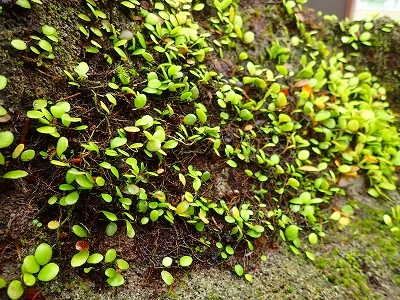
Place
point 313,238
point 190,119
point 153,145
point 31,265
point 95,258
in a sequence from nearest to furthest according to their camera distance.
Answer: point 31,265, point 95,258, point 153,145, point 190,119, point 313,238

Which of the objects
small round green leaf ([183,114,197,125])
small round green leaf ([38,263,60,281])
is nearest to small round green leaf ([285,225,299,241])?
small round green leaf ([183,114,197,125])

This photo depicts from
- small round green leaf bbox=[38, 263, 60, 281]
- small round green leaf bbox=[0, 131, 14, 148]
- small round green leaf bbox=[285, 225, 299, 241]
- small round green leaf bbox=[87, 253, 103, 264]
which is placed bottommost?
small round green leaf bbox=[285, 225, 299, 241]

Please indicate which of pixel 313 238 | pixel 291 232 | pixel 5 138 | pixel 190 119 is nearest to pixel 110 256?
pixel 5 138

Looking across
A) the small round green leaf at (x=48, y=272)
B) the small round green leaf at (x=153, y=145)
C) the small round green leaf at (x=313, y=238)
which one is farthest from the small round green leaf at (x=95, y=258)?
the small round green leaf at (x=313, y=238)

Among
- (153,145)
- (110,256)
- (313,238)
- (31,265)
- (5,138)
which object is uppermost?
(5,138)

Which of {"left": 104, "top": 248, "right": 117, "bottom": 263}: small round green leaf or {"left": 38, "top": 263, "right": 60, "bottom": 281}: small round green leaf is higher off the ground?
{"left": 38, "top": 263, "right": 60, "bottom": 281}: small round green leaf

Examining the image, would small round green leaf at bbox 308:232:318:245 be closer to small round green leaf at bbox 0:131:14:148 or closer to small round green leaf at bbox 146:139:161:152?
small round green leaf at bbox 146:139:161:152

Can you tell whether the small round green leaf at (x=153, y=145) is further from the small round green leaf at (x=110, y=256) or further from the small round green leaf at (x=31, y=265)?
the small round green leaf at (x=31, y=265)

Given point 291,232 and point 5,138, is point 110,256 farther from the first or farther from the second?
point 291,232

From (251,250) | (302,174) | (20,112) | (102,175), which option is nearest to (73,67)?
(20,112)

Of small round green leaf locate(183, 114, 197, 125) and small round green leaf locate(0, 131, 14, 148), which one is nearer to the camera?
small round green leaf locate(0, 131, 14, 148)

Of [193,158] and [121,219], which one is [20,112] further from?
[193,158]
